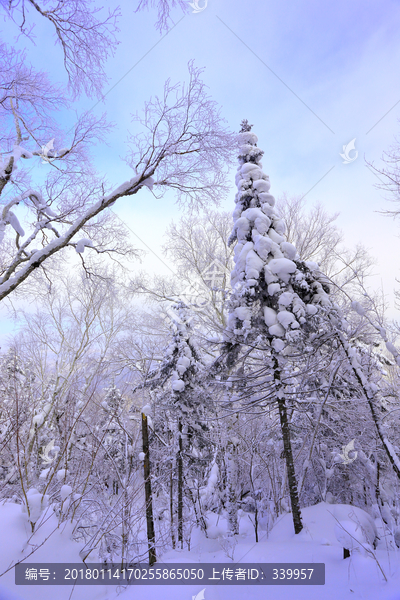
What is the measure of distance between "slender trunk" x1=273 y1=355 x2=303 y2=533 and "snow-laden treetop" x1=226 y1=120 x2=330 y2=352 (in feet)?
2.81

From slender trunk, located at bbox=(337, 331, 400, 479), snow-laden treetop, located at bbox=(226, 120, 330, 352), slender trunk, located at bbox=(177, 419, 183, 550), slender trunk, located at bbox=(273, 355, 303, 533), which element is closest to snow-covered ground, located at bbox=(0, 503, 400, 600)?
slender trunk, located at bbox=(273, 355, 303, 533)

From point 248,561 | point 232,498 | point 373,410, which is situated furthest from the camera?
point 232,498

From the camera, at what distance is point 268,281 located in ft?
20.1

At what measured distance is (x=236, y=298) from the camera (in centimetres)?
627

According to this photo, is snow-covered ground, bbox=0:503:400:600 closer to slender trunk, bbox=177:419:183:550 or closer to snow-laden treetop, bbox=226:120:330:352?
slender trunk, bbox=177:419:183:550

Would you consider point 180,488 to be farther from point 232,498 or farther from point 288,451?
point 288,451

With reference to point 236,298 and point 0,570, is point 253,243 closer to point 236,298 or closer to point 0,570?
point 236,298

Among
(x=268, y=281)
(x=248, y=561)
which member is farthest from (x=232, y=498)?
(x=268, y=281)

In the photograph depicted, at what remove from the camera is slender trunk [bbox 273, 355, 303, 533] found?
5.77 metres

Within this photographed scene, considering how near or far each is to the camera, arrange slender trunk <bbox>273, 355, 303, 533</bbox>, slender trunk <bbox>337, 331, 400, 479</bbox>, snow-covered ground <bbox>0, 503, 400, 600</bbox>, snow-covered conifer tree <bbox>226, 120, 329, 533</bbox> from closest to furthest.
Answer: snow-covered ground <bbox>0, 503, 400, 600</bbox>
slender trunk <bbox>337, 331, 400, 479</bbox>
slender trunk <bbox>273, 355, 303, 533</bbox>
snow-covered conifer tree <bbox>226, 120, 329, 533</bbox>

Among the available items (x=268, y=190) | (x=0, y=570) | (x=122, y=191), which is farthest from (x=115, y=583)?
(x=268, y=190)

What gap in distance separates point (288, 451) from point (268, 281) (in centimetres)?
370

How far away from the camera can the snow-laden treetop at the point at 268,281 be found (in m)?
5.93

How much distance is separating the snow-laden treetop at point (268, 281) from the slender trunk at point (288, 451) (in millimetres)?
857
